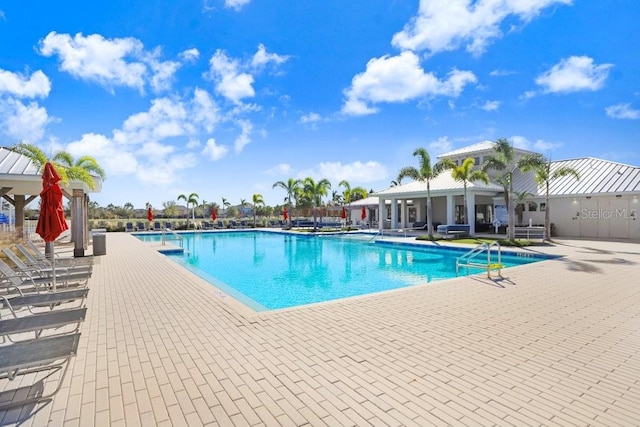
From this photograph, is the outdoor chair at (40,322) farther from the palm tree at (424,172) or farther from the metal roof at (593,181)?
the metal roof at (593,181)

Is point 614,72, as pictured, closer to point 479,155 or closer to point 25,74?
point 479,155

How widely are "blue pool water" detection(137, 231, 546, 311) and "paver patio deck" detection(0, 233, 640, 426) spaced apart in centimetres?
277

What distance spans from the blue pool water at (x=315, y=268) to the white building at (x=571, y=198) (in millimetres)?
7036

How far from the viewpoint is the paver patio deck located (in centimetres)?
289

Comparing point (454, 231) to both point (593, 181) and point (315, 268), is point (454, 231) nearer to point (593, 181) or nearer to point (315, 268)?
point (593, 181)

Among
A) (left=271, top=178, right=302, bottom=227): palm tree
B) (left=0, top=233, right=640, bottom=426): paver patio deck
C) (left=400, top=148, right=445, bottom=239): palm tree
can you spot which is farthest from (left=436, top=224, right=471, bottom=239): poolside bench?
(left=271, top=178, right=302, bottom=227): palm tree

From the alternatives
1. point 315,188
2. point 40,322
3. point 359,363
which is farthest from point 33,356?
point 315,188

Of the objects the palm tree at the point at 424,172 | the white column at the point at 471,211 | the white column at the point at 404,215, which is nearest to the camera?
the palm tree at the point at 424,172

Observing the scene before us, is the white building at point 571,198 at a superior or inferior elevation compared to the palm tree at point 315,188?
inferior

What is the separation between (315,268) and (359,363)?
997cm

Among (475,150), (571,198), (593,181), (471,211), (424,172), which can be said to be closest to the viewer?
(424,172)

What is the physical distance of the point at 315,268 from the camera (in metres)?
13.8

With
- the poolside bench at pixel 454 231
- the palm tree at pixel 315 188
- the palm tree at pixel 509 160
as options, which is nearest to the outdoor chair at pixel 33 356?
the palm tree at pixel 509 160

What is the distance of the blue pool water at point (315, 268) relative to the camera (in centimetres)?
978
